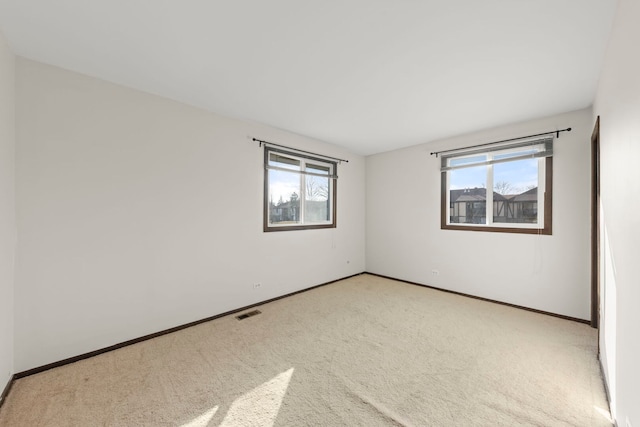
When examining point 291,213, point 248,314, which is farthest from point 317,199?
point 248,314

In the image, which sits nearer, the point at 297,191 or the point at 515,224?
the point at 515,224

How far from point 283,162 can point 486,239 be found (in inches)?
127

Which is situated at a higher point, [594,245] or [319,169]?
[319,169]

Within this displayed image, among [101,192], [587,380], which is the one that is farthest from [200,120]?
[587,380]

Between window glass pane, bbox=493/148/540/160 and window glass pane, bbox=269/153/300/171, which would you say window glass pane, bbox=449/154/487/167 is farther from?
window glass pane, bbox=269/153/300/171

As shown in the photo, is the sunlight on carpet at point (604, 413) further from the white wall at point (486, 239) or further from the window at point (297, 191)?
the window at point (297, 191)

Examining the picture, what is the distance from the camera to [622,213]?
1.36 meters

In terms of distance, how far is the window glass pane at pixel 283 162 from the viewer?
12.1ft

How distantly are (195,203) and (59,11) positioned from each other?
1.77 metres

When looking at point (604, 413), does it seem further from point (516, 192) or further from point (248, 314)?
point (248, 314)

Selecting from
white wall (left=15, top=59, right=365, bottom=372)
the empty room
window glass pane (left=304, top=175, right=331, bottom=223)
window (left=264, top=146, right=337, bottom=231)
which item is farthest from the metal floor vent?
window glass pane (left=304, top=175, right=331, bottom=223)

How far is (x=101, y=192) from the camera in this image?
228 centimetres

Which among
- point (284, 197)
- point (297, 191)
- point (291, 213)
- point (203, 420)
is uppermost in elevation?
point (297, 191)

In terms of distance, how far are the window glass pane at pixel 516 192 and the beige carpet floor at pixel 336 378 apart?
1.31 meters
